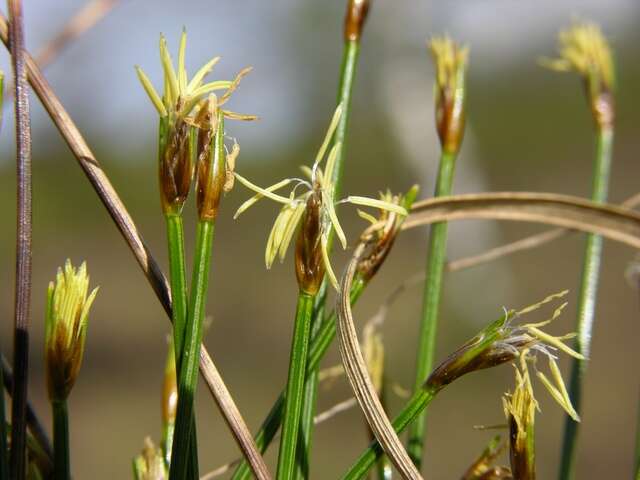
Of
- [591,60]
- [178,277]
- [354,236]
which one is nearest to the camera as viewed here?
[178,277]

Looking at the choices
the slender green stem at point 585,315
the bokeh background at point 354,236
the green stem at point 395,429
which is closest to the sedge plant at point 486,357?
the green stem at point 395,429

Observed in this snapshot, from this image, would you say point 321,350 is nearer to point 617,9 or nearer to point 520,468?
point 520,468

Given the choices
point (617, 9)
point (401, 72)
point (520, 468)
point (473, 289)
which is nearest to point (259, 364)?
point (473, 289)

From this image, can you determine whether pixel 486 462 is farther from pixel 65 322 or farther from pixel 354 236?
pixel 354 236

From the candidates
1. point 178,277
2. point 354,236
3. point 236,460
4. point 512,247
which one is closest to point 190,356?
point 178,277

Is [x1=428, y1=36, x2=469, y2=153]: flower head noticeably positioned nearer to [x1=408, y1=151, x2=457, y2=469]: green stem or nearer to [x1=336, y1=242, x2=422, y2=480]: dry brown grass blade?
[x1=408, y1=151, x2=457, y2=469]: green stem
